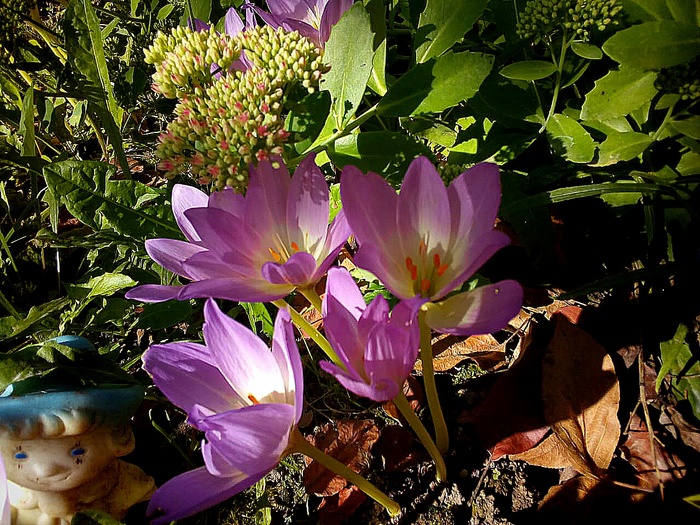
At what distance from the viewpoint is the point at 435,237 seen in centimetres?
75

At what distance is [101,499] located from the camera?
933mm

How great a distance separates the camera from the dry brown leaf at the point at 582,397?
3.31 feet

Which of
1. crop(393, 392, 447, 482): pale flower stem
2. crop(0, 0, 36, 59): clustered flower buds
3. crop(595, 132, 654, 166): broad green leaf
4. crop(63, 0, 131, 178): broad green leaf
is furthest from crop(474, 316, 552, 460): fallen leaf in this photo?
crop(0, 0, 36, 59): clustered flower buds

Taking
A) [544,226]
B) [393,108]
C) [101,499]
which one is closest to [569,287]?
[544,226]

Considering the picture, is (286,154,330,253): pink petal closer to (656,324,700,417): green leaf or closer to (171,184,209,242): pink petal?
(171,184,209,242): pink petal

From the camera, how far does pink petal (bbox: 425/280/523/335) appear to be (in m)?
0.62

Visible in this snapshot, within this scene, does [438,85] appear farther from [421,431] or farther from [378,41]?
[421,431]

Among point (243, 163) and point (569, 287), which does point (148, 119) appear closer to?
point (243, 163)

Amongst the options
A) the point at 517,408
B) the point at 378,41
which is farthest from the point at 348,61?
the point at 517,408

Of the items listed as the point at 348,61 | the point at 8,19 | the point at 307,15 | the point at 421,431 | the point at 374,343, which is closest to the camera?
the point at 374,343

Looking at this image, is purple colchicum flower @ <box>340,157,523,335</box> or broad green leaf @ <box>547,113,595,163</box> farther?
broad green leaf @ <box>547,113,595,163</box>

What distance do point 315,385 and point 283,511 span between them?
27 cm

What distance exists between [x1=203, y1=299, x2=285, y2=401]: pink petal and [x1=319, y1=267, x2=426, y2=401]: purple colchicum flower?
0.39 ft

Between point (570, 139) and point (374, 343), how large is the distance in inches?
24.5
